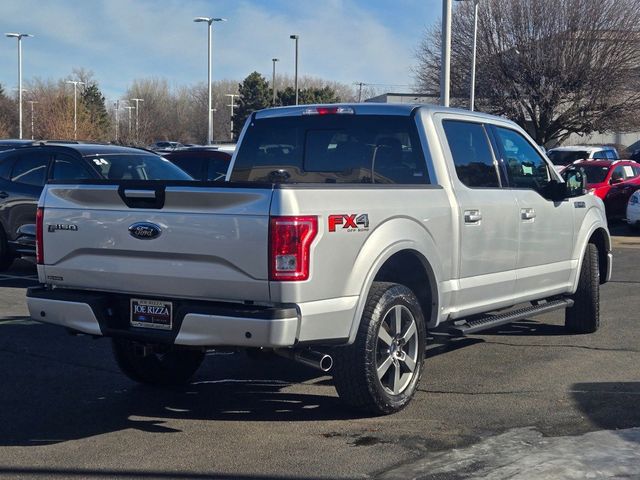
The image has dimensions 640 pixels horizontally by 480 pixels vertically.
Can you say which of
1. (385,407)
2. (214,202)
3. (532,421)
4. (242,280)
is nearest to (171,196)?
(214,202)

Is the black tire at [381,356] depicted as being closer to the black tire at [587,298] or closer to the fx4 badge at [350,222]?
the fx4 badge at [350,222]

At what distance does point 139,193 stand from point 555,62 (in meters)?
36.1

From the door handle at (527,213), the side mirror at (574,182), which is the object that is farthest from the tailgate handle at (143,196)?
the side mirror at (574,182)

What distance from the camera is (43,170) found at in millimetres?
12727

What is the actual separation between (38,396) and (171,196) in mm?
2084

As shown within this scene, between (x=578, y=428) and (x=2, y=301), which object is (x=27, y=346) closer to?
(x=2, y=301)

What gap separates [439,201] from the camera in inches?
256

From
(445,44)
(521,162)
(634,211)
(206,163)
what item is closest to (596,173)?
(634,211)

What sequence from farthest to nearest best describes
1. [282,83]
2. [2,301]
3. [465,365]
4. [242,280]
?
[282,83] < [2,301] < [465,365] < [242,280]

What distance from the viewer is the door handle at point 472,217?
6.77m

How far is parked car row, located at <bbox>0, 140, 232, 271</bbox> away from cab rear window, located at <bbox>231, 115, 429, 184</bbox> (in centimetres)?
512

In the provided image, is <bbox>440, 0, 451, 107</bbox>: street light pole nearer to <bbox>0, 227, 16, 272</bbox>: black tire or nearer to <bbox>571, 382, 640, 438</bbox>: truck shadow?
<bbox>0, 227, 16, 272</bbox>: black tire

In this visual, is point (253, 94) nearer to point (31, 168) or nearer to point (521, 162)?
point (31, 168)

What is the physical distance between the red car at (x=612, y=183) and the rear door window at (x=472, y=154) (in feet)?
48.4
